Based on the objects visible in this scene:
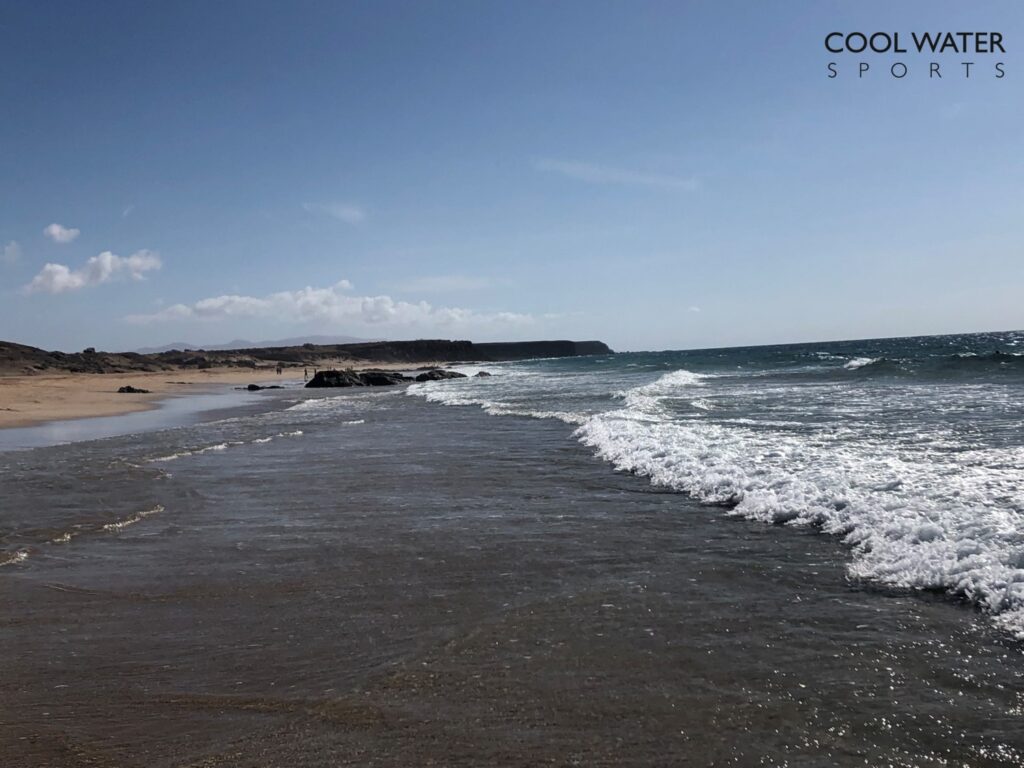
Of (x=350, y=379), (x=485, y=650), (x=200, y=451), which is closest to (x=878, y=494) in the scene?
(x=485, y=650)

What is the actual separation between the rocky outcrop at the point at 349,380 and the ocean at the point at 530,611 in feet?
128

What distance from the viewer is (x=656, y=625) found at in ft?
17.7

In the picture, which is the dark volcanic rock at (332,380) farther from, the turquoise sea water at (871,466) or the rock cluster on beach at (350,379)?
the turquoise sea water at (871,466)

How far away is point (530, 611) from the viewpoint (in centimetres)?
577

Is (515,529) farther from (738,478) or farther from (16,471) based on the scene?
(16,471)

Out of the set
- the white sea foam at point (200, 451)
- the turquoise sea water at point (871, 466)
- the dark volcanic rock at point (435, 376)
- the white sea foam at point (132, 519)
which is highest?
the dark volcanic rock at point (435, 376)

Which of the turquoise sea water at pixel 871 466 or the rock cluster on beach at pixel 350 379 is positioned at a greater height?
the rock cluster on beach at pixel 350 379

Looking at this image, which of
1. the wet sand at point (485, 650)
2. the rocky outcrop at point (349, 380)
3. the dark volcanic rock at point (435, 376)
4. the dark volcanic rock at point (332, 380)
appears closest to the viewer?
the wet sand at point (485, 650)

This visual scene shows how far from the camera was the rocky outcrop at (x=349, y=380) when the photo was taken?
52094mm

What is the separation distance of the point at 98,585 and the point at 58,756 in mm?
3231

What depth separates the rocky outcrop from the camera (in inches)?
2051

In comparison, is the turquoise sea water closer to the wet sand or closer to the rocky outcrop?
the wet sand

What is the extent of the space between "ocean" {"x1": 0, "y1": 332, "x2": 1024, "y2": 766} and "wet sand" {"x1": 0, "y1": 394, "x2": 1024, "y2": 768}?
24mm

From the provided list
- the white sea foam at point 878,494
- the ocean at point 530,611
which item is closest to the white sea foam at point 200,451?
the ocean at point 530,611
